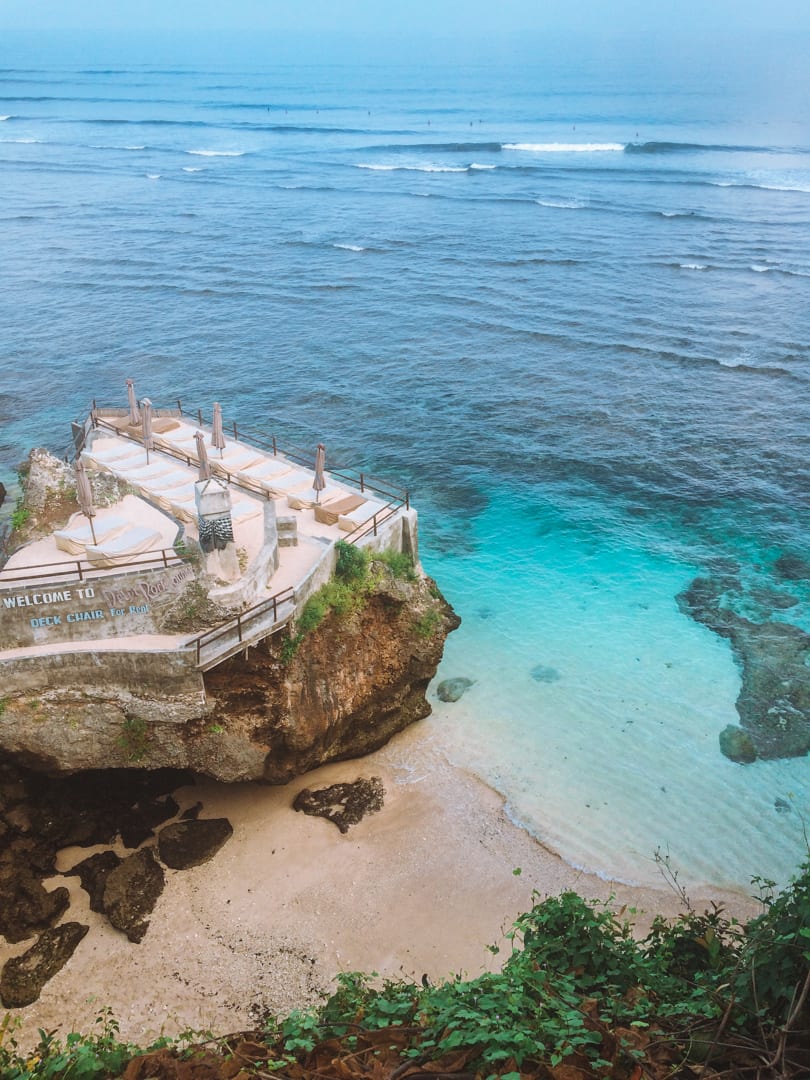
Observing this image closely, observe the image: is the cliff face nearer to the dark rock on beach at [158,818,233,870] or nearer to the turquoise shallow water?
the dark rock on beach at [158,818,233,870]

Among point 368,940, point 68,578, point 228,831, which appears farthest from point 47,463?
point 368,940

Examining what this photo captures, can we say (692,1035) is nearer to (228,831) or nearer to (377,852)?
(377,852)

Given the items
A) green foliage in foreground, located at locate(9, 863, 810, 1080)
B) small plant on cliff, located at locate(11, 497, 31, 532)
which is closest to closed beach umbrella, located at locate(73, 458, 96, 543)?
small plant on cliff, located at locate(11, 497, 31, 532)

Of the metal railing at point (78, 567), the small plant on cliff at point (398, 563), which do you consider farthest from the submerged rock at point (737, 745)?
the metal railing at point (78, 567)

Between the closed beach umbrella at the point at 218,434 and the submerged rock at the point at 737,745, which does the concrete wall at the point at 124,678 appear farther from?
the submerged rock at the point at 737,745

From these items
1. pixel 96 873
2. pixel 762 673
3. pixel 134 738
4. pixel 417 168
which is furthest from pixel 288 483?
pixel 417 168

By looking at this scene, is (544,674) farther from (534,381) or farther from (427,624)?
(534,381)
